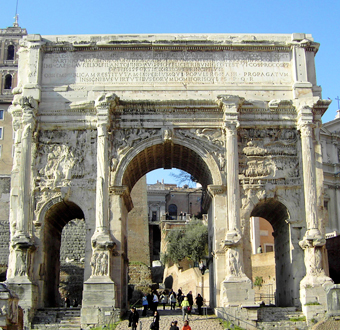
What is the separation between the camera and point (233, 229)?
748 inches

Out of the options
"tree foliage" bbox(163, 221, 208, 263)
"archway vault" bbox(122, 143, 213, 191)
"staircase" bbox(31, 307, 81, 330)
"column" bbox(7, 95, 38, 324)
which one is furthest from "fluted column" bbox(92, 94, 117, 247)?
"tree foliage" bbox(163, 221, 208, 263)

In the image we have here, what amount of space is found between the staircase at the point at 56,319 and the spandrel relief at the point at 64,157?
13.8ft

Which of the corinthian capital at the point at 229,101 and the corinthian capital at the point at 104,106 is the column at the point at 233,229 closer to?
the corinthian capital at the point at 229,101

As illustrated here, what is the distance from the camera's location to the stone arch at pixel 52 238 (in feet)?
65.6

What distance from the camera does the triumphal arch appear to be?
19.0 m

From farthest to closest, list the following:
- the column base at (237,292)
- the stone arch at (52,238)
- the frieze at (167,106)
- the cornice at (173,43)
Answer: the cornice at (173,43)
the frieze at (167,106)
the stone arch at (52,238)
the column base at (237,292)

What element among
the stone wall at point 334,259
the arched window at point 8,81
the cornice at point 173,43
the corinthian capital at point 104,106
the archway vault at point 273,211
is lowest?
the stone wall at point 334,259

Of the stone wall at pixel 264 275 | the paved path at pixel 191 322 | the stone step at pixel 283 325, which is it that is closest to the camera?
the paved path at pixel 191 322

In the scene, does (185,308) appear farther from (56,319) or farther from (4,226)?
(4,226)

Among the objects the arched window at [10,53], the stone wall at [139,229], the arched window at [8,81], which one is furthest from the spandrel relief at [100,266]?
the arched window at [10,53]

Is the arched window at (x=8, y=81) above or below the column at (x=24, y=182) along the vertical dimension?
above

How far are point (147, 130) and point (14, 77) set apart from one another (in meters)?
36.3

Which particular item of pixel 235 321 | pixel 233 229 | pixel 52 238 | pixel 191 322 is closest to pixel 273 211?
pixel 233 229

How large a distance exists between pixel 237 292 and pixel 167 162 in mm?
6632
